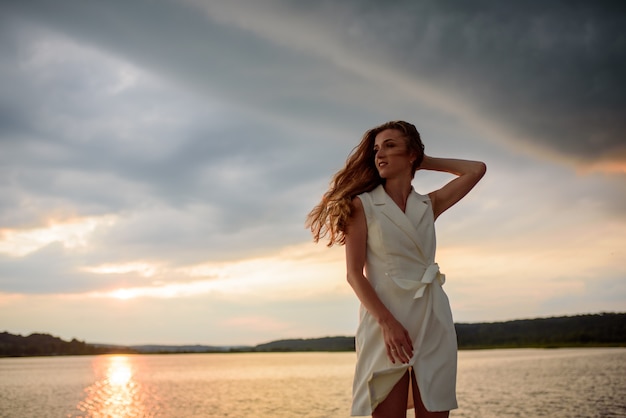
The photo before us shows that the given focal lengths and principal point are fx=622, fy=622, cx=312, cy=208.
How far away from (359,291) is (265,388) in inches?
1632

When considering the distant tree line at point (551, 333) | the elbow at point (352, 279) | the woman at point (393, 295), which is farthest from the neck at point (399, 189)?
the distant tree line at point (551, 333)

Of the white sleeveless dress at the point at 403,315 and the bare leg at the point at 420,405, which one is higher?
the white sleeveless dress at the point at 403,315

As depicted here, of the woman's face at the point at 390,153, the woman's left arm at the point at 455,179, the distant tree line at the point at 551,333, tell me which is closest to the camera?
the woman's face at the point at 390,153

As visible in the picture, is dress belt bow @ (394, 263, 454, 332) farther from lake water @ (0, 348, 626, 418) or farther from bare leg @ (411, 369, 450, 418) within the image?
lake water @ (0, 348, 626, 418)

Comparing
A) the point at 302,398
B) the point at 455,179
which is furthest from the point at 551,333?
the point at 455,179

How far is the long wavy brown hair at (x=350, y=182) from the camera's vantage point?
3268 mm

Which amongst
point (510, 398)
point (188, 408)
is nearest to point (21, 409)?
point (188, 408)

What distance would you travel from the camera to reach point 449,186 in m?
3.74

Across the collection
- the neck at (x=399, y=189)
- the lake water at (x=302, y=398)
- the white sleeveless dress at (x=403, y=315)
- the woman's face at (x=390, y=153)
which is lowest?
the lake water at (x=302, y=398)

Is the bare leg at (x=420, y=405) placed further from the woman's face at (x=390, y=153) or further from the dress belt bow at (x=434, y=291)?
the woman's face at (x=390, y=153)

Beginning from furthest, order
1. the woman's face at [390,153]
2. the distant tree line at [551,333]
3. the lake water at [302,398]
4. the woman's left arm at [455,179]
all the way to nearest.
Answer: the distant tree line at [551,333] → the lake water at [302,398] → the woman's left arm at [455,179] → the woman's face at [390,153]

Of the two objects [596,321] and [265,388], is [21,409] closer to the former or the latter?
[265,388]

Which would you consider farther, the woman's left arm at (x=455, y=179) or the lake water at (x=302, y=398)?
the lake water at (x=302, y=398)

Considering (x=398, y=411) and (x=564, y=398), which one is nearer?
(x=398, y=411)
